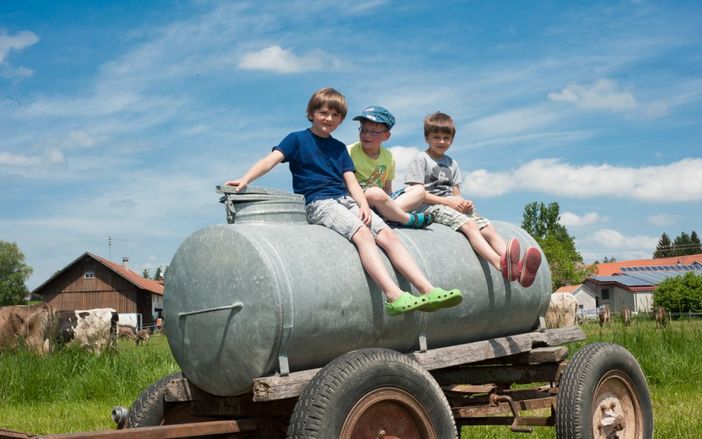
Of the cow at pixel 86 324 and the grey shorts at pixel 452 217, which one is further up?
the grey shorts at pixel 452 217

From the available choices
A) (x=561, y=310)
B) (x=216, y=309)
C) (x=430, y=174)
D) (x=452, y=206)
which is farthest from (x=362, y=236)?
(x=561, y=310)

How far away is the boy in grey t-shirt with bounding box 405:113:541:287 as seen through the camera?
586 cm

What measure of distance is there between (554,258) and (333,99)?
284ft

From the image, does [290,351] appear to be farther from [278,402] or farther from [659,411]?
[659,411]

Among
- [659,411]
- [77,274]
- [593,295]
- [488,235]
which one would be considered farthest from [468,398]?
[593,295]

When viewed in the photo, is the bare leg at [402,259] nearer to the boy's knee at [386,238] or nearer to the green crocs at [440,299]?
the boy's knee at [386,238]

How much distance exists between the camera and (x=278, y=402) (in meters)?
5.02

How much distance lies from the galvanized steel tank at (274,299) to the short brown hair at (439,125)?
136 cm

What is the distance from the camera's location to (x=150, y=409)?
543 cm

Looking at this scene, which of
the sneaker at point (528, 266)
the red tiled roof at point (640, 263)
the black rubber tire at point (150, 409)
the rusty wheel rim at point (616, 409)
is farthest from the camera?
the red tiled roof at point (640, 263)

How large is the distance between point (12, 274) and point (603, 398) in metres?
105

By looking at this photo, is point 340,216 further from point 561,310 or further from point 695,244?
point 695,244

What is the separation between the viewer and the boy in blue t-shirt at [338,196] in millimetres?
4969

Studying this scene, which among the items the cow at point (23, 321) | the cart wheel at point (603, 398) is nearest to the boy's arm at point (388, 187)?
the cart wheel at point (603, 398)
